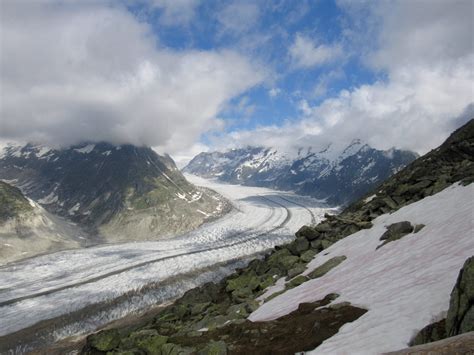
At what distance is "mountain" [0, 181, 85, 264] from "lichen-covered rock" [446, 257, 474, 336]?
4369 inches

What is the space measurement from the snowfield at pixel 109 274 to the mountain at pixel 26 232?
13.3 meters

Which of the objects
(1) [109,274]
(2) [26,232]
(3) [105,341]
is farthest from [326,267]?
(2) [26,232]

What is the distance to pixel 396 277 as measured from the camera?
18.2m

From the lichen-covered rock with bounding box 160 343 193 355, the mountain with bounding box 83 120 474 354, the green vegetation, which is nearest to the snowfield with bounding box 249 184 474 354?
the mountain with bounding box 83 120 474 354

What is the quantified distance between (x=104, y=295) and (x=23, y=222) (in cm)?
6913

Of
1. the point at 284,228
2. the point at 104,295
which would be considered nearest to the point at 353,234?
the point at 104,295

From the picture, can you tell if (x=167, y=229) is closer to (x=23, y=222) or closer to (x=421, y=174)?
(x=23, y=222)

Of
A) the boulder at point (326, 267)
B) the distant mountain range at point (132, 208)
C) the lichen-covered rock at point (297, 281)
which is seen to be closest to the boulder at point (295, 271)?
the lichen-covered rock at point (297, 281)

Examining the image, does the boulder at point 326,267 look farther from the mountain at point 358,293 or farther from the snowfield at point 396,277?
the snowfield at point 396,277

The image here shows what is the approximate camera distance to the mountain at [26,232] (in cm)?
10813

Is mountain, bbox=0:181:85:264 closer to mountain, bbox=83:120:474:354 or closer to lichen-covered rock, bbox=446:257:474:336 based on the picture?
mountain, bbox=83:120:474:354

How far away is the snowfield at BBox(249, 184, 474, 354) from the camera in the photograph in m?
12.7

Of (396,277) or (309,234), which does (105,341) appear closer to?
(396,277)

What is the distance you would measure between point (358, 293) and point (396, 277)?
1.96 meters
